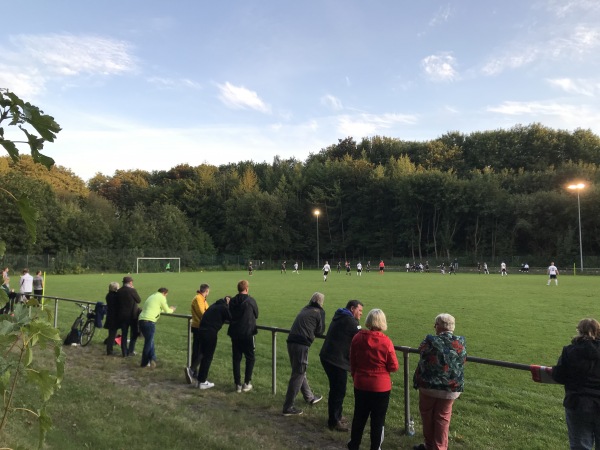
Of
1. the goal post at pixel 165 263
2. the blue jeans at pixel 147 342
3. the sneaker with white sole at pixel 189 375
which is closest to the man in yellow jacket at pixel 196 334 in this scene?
the sneaker with white sole at pixel 189 375

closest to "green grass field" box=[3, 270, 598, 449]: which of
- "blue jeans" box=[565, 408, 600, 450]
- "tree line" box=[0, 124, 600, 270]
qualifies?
"blue jeans" box=[565, 408, 600, 450]

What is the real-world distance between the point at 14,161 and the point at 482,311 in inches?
700

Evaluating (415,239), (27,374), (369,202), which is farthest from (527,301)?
(369,202)

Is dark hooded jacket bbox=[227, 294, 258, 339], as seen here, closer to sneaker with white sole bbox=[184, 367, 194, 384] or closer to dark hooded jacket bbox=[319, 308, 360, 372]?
sneaker with white sole bbox=[184, 367, 194, 384]

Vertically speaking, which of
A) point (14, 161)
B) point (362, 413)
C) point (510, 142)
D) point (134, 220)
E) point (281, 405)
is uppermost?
point (510, 142)

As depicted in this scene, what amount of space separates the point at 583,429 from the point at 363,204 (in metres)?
76.9

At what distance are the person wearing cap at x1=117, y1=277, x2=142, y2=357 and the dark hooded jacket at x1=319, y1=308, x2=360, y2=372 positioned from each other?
6.10 meters

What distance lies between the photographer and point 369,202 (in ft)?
264

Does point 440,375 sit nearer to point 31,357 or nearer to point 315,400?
point 315,400

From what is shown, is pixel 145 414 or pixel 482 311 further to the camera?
pixel 482 311

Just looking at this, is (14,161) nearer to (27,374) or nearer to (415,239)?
(27,374)

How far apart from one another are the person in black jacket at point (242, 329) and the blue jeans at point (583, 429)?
4.69m

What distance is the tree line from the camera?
6353cm

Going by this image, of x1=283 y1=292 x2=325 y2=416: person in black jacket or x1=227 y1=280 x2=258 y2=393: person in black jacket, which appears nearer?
x1=283 y1=292 x2=325 y2=416: person in black jacket
